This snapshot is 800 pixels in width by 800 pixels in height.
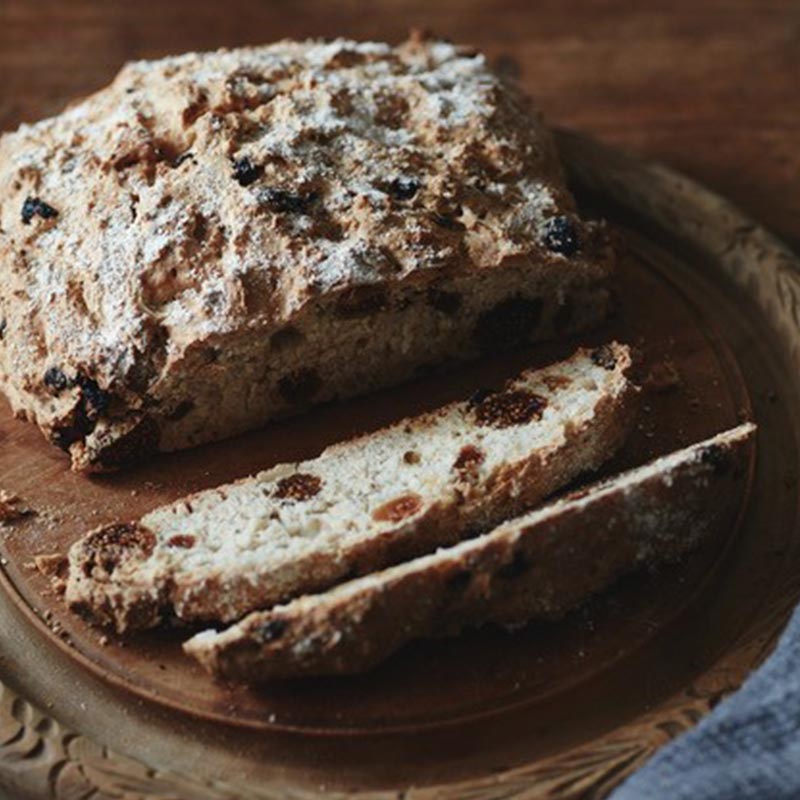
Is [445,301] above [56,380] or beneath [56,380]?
above

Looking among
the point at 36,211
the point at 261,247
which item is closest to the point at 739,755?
the point at 261,247

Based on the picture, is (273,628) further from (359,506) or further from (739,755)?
(739,755)

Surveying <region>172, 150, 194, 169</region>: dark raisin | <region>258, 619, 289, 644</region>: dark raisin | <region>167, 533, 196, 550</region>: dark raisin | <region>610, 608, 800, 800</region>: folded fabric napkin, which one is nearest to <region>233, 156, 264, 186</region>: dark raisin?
<region>172, 150, 194, 169</region>: dark raisin

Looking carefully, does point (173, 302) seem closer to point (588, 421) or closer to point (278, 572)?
point (278, 572)

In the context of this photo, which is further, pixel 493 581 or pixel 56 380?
pixel 56 380

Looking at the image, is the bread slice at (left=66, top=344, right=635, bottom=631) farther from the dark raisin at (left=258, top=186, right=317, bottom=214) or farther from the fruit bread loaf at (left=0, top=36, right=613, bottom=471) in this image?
the dark raisin at (left=258, top=186, right=317, bottom=214)

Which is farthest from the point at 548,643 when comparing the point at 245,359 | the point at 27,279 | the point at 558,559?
the point at 27,279
